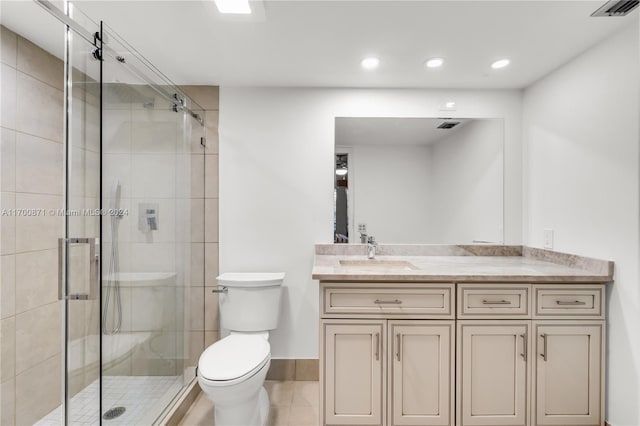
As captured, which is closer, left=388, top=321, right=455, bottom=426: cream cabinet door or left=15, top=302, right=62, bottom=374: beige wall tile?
Result: left=15, top=302, right=62, bottom=374: beige wall tile

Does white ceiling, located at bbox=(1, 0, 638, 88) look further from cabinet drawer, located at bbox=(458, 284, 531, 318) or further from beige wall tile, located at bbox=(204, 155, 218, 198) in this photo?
cabinet drawer, located at bbox=(458, 284, 531, 318)

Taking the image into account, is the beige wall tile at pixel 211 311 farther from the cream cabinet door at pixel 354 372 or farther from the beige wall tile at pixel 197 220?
the cream cabinet door at pixel 354 372

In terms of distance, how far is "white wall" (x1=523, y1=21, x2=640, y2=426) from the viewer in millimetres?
1540

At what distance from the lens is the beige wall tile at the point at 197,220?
7.43ft

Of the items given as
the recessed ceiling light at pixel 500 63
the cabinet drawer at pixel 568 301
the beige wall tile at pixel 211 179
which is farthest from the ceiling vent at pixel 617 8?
the beige wall tile at pixel 211 179

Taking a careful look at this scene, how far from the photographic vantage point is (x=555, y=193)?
2.03m

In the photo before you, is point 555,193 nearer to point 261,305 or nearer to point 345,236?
point 345,236

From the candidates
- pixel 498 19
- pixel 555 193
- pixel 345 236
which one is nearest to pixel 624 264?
pixel 555 193

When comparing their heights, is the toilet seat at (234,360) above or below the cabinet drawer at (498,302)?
below

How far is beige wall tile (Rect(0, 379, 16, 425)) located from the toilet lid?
2.60 ft

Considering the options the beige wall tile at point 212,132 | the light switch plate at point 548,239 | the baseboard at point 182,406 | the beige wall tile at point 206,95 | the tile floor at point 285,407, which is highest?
the beige wall tile at point 206,95

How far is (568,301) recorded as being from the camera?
1.66 meters

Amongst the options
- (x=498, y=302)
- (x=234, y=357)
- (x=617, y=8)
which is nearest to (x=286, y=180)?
(x=234, y=357)

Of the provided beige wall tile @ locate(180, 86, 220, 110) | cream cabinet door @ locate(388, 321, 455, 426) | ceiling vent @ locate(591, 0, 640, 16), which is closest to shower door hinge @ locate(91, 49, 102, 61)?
beige wall tile @ locate(180, 86, 220, 110)
